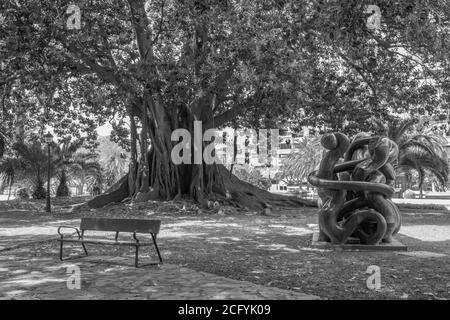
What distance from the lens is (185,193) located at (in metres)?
20.5

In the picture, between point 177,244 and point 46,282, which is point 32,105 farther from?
point 46,282

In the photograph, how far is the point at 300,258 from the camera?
27.7ft

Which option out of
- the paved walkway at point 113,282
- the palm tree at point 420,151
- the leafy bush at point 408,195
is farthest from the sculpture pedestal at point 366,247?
the leafy bush at point 408,195

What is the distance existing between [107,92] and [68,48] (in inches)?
181

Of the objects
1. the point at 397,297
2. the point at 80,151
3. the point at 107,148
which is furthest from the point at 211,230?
the point at 107,148

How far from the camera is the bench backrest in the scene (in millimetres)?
7781

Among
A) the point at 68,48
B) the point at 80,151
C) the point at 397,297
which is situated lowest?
the point at 397,297

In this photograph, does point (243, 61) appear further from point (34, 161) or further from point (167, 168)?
point (34, 161)

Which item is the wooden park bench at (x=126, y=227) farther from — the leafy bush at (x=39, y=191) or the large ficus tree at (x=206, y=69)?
the leafy bush at (x=39, y=191)

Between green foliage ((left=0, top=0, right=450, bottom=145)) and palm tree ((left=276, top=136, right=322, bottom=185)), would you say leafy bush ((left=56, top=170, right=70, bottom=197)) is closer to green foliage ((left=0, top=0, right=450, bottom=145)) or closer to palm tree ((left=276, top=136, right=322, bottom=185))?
green foliage ((left=0, top=0, right=450, bottom=145))

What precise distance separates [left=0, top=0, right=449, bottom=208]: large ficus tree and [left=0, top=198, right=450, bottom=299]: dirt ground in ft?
13.7

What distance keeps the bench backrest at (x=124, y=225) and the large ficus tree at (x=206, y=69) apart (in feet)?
14.9

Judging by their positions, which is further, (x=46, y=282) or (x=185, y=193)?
(x=185, y=193)
